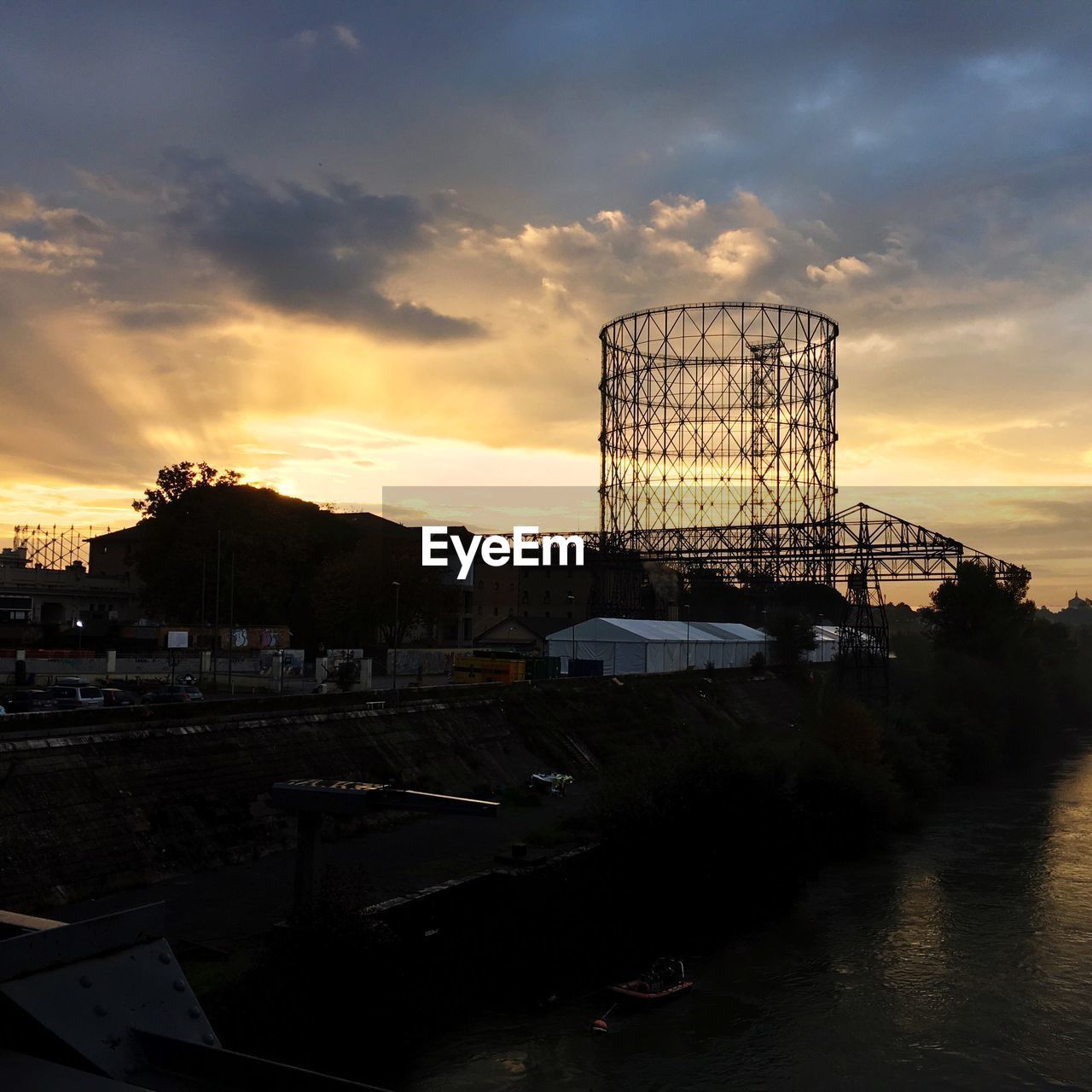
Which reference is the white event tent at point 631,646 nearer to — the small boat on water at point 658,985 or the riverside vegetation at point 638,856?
the riverside vegetation at point 638,856

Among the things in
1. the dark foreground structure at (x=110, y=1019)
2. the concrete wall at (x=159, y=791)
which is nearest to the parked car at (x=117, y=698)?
the concrete wall at (x=159, y=791)

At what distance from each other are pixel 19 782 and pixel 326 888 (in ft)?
25.3

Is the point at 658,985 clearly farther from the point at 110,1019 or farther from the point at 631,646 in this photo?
the point at 631,646

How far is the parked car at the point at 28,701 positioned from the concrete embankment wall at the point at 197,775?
9.66 meters

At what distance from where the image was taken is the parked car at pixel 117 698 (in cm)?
3754

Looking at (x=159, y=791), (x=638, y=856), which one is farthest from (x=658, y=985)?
(x=159, y=791)

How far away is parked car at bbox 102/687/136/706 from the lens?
37.5m

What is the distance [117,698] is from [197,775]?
15.6 meters

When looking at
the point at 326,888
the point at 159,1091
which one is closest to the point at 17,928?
the point at 159,1091

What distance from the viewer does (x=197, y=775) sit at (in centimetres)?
2527

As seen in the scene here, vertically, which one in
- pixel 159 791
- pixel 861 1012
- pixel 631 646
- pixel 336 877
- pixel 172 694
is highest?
pixel 631 646

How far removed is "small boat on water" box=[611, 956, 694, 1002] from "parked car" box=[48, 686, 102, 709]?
76.5 feet

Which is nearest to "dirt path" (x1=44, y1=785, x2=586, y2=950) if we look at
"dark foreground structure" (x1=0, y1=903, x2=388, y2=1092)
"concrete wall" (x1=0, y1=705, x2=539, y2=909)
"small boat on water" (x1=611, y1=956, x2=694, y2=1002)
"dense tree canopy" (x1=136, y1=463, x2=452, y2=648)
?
"concrete wall" (x1=0, y1=705, x2=539, y2=909)

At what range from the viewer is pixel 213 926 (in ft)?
60.6
